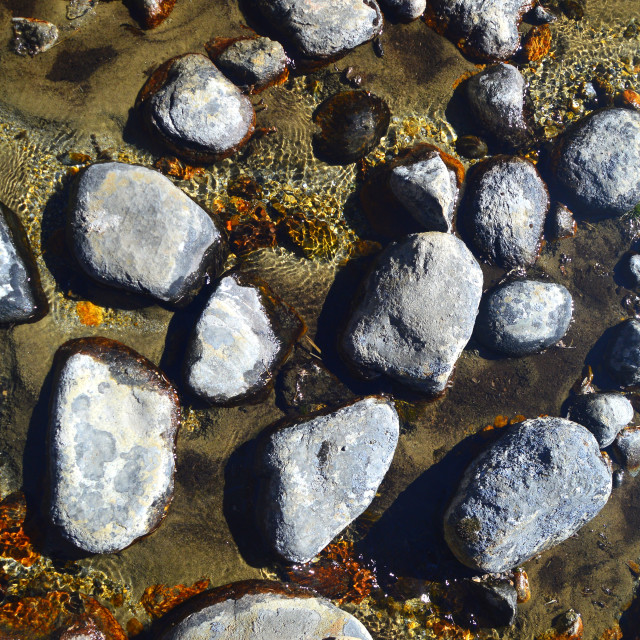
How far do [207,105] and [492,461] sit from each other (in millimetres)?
3845

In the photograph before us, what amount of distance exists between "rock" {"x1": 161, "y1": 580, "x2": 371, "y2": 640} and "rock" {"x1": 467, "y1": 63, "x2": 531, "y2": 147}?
14.7ft

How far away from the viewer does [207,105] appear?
4172 mm

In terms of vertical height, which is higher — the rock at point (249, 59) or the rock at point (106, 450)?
the rock at point (249, 59)

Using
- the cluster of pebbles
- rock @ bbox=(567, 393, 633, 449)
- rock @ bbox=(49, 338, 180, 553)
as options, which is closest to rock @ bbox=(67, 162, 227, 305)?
the cluster of pebbles

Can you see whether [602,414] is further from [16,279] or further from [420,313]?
[16,279]

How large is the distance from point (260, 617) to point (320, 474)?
1.16 metres

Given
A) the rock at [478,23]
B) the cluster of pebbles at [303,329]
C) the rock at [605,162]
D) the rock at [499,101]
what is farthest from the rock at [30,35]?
the rock at [605,162]

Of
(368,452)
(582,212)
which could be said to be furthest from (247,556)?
(582,212)

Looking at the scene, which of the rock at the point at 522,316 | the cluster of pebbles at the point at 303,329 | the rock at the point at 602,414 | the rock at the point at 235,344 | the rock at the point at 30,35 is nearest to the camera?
the cluster of pebbles at the point at 303,329

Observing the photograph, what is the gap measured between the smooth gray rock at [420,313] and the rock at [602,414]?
1470mm

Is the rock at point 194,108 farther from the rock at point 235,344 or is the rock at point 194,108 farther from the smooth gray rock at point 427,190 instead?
the smooth gray rock at point 427,190

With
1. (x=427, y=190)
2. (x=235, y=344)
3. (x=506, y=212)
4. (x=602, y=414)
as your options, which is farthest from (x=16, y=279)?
(x=602, y=414)

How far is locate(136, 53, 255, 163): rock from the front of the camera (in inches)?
163

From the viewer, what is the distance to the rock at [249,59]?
4.33 metres
